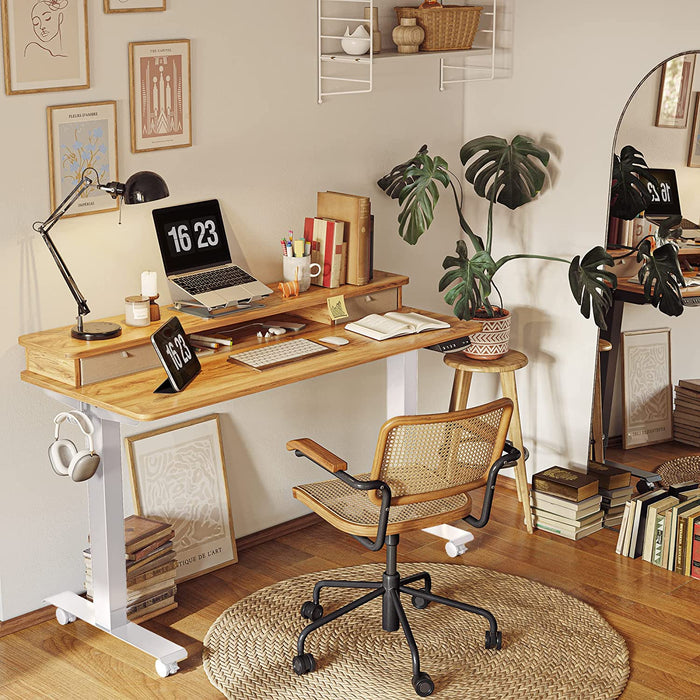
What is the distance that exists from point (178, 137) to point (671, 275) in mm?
1888

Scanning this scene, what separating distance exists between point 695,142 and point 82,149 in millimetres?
2205

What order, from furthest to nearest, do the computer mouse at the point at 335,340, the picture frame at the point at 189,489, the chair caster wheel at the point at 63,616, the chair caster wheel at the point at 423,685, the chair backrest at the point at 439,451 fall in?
the picture frame at the point at 189,489
the computer mouse at the point at 335,340
the chair caster wheel at the point at 63,616
the chair caster wheel at the point at 423,685
the chair backrest at the point at 439,451

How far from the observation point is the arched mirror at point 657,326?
3.88 metres

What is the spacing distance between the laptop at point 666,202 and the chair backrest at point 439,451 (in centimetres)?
131

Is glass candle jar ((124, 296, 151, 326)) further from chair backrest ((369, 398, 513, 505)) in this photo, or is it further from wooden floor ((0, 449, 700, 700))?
wooden floor ((0, 449, 700, 700))

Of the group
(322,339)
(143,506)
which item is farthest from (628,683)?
(143,506)

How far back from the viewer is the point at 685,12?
3748 mm

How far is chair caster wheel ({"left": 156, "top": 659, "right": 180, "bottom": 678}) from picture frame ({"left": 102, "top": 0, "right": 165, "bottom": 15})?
195 centimetres

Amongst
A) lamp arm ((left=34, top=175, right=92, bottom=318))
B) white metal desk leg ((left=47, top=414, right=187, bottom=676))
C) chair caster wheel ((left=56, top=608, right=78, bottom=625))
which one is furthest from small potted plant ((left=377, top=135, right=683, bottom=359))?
chair caster wheel ((left=56, top=608, right=78, bottom=625))

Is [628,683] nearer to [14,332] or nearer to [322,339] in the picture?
[322,339]

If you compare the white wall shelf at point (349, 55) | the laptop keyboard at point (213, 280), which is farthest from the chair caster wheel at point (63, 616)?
the white wall shelf at point (349, 55)

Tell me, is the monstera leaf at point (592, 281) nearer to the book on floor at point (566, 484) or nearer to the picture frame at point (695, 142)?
the picture frame at point (695, 142)

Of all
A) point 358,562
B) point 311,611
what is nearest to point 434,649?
point 311,611

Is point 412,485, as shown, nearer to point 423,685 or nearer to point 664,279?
point 423,685
